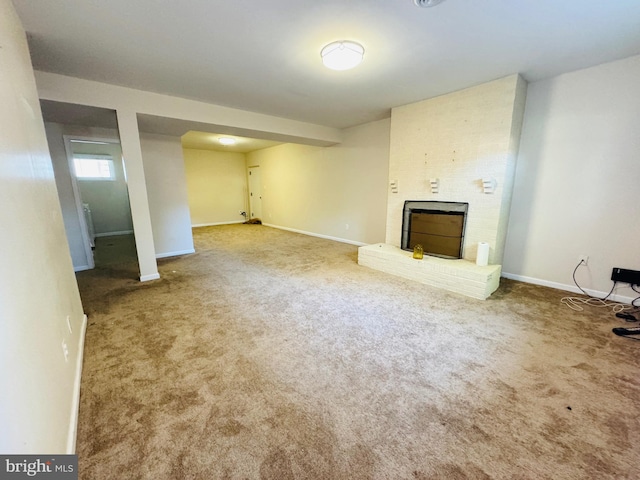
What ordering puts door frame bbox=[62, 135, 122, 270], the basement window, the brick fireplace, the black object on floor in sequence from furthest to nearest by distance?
the basement window
door frame bbox=[62, 135, 122, 270]
the brick fireplace
the black object on floor

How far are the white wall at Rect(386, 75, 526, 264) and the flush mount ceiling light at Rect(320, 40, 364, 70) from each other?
70.6 inches

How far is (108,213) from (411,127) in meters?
8.09

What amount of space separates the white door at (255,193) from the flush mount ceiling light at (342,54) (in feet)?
21.5

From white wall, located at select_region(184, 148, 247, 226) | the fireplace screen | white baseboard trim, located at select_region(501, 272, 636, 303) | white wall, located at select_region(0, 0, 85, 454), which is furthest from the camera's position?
white wall, located at select_region(184, 148, 247, 226)

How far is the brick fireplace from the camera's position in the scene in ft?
9.94

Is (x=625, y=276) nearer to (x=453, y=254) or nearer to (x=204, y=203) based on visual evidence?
(x=453, y=254)

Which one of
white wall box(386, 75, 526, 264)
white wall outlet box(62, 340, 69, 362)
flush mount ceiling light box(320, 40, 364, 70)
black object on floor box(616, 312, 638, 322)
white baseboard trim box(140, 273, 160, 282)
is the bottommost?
black object on floor box(616, 312, 638, 322)

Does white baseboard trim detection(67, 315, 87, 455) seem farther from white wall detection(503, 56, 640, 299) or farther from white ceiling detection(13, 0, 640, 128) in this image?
white wall detection(503, 56, 640, 299)

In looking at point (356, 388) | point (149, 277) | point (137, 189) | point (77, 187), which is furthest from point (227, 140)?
point (356, 388)

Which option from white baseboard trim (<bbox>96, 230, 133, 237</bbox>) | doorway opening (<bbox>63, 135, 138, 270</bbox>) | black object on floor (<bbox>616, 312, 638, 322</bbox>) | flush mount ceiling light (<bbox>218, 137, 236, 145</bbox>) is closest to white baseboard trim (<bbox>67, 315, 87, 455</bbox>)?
black object on floor (<bbox>616, 312, 638, 322</bbox>)

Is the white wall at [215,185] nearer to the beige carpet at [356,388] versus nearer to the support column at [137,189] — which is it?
the support column at [137,189]

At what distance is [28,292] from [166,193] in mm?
4231

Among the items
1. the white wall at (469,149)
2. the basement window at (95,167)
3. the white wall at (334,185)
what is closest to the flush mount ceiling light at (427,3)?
the white wall at (469,149)

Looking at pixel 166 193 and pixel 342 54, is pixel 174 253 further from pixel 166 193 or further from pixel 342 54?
pixel 342 54
